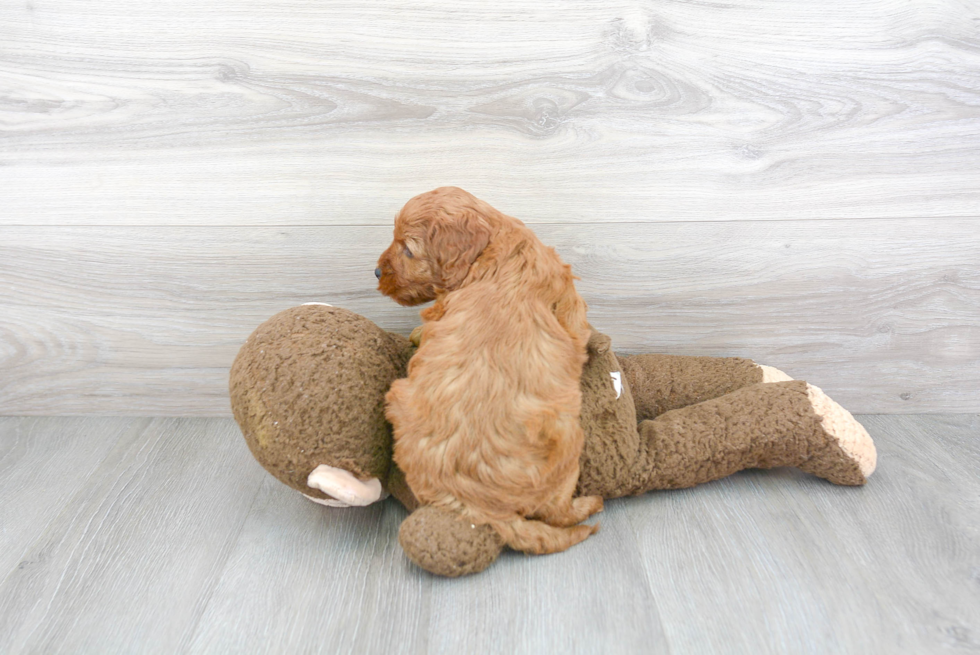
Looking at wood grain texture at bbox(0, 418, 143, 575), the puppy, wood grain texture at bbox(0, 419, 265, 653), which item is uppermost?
the puppy

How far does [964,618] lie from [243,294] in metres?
1.07

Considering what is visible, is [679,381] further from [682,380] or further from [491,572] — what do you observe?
[491,572]

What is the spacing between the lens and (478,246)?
31.2 inches

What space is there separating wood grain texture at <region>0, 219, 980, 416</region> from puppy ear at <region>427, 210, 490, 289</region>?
0.86ft

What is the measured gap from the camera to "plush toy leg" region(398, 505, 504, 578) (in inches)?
29.2

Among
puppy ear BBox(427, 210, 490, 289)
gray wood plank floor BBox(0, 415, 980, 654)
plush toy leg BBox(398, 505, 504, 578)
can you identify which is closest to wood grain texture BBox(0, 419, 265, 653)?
gray wood plank floor BBox(0, 415, 980, 654)

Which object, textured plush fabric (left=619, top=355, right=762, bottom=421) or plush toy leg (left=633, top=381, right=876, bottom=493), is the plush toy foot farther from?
textured plush fabric (left=619, top=355, right=762, bottom=421)

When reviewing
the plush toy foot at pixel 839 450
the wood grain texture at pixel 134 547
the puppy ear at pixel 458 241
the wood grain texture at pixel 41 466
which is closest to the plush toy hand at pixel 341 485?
the wood grain texture at pixel 134 547

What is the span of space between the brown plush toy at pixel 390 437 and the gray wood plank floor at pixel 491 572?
51 millimetres

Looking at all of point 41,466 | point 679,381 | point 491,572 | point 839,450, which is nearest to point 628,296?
point 679,381

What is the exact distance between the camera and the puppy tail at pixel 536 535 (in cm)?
77

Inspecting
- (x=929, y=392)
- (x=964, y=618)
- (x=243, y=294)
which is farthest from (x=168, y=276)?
(x=929, y=392)

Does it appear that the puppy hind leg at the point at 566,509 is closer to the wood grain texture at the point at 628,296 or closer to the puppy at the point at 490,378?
the puppy at the point at 490,378

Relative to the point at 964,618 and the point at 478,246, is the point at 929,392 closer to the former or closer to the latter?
the point at 964,618
